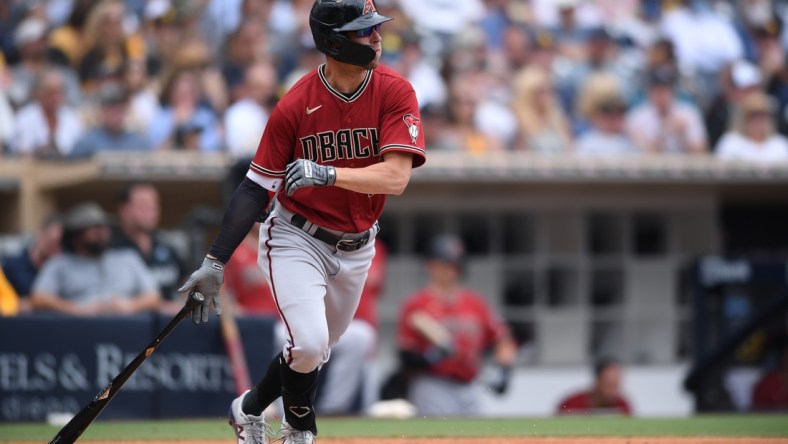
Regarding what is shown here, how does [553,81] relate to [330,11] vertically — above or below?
below

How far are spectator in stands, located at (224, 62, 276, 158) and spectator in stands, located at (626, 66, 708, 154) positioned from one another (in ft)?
9.91

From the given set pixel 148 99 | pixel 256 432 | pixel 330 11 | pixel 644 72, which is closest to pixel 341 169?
pixel 330 11

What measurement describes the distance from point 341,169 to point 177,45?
606 cm

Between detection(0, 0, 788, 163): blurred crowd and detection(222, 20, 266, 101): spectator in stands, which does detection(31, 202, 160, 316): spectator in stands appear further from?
detection(222, 20, 266, 101): spectator in stands

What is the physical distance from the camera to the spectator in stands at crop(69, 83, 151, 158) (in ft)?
30.7

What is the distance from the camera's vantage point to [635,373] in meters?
10.7

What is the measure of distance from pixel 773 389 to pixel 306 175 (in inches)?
255

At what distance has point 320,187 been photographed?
4.91 m

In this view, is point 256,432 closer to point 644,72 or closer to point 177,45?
point 177,45

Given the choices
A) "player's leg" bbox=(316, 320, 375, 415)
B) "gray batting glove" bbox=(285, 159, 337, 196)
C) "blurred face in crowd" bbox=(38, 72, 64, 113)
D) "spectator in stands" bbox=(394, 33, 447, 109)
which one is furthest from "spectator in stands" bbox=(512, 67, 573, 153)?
"gray batting glove" bbox=(285, 159, 337, 196)

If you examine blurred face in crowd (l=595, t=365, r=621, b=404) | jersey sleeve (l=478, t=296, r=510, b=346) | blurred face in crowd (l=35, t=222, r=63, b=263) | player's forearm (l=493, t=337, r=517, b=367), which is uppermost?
blurred face in crowd (l=35, t=222, r=63, b=263)

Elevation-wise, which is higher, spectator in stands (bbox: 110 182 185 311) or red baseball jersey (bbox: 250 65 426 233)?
red baseball jersey (bbox: 250 65 426 233)

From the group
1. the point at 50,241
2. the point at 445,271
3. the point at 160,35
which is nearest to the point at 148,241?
the point at 50,241

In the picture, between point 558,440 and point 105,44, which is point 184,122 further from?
point 558,440
